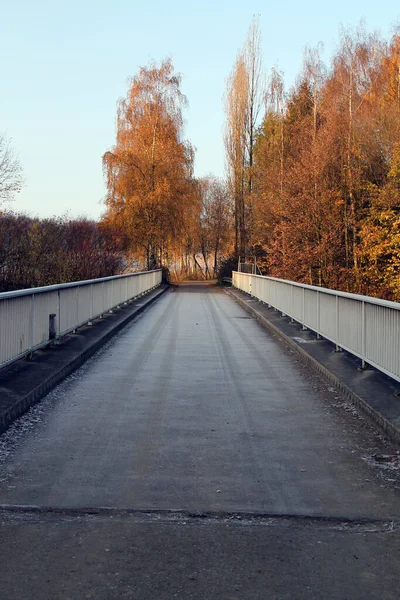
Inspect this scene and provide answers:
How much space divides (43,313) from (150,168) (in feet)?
140

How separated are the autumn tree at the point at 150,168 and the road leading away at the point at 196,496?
4365 centimetres

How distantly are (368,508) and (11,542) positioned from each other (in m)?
2.35

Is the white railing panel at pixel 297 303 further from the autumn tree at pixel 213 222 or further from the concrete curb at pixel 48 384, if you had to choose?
the autumn tree at pixel 213 222

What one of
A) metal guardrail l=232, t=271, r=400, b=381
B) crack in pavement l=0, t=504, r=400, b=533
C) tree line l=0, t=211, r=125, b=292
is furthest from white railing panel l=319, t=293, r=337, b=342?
tree line l=0, t=211, r=125, b=292

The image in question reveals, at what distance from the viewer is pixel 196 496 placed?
525cm

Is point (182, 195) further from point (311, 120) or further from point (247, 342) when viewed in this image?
point (247, 342)

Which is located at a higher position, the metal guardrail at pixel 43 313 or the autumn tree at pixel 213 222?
the autumn tree at pixel 213 222

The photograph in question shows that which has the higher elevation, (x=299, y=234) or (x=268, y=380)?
(x=299, y=234)

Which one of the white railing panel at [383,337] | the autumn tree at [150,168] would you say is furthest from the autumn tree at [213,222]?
the white railing panel at [383,337]

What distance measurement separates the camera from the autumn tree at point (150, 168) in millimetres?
52875

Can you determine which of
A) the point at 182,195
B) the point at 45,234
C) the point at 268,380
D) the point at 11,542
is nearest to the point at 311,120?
the point at 182,195

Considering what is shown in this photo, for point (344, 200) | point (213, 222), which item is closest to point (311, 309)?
Result: point (344, 200)

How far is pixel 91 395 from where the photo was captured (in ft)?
30.8

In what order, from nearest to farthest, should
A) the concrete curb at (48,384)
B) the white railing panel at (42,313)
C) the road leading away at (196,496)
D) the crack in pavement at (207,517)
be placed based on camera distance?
1. the road leading away at (196,496)
2. the crack in pavement at (207,517)
3. the concrete curb at (48,384)
4. the white railing panel at (42,313)
